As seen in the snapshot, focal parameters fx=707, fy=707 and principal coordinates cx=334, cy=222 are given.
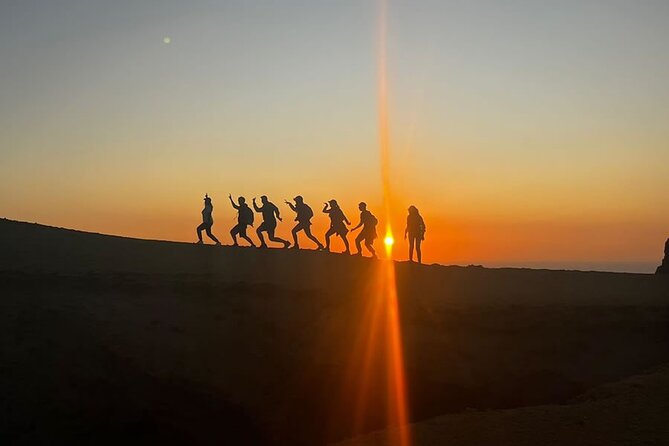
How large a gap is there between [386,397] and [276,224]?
9.79 meters

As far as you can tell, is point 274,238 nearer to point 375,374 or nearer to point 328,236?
point 328,236

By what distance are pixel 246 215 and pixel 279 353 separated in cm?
905

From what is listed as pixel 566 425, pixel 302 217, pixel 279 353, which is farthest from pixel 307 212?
pixel 566 425

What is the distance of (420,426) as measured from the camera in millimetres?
8883

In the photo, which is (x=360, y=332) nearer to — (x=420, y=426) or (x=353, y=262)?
(x=353, y=262)

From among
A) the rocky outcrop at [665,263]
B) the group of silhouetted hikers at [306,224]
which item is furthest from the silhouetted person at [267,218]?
the rocky outcrop at [665,263]

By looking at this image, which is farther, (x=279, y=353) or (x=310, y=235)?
(x=310, y=235)

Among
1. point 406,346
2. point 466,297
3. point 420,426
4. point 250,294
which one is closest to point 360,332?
point 406,346

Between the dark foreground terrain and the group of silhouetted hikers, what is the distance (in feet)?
10.3

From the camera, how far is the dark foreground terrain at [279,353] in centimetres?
1129

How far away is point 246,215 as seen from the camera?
2283 cm

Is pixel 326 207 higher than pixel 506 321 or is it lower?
higher

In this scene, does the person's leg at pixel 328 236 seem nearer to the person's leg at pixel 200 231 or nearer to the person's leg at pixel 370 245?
the person's leg at pixel 370 245

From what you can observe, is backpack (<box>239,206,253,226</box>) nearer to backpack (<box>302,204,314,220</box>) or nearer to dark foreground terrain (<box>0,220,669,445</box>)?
backpack (<box>302,204,314,220</box>)
